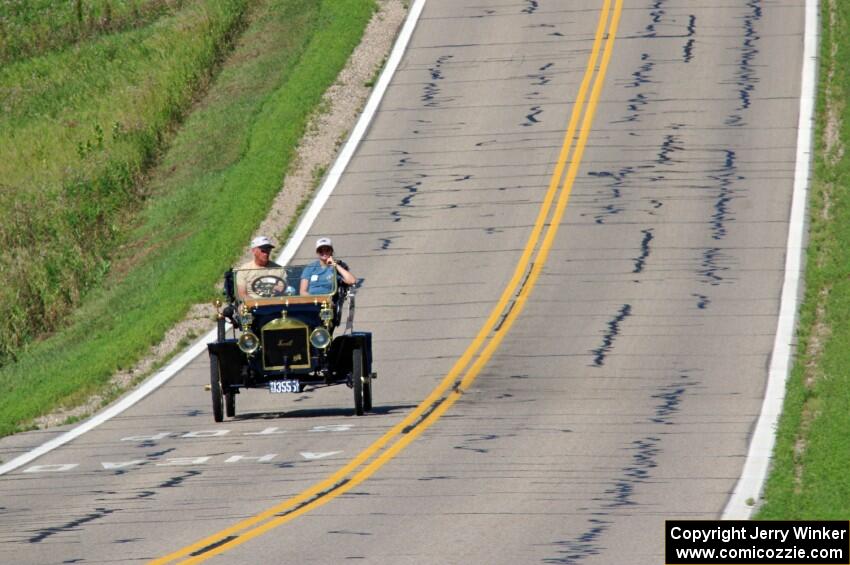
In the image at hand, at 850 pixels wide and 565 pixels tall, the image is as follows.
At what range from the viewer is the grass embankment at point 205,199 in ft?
81.0

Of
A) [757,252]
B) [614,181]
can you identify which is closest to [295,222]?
[614,181]

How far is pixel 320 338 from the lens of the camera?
19.1m

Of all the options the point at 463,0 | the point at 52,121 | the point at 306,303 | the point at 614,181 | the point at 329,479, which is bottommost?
the point at 329,479

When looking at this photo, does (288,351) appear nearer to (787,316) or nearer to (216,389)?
(216,389)

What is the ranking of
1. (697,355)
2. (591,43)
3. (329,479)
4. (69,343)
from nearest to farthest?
(329,479) → (697,355) → (69,343) → (591,43)

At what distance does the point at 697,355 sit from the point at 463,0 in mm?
22467

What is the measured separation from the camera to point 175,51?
41750mm

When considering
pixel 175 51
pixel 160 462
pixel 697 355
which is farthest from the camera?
pixel 175 51

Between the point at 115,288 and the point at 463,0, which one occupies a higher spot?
the point at 463,0

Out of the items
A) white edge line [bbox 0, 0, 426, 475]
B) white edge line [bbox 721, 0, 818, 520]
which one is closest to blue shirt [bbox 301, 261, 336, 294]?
white edge line [bbox 0, 0, 426, 475]

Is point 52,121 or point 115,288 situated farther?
point 52,121

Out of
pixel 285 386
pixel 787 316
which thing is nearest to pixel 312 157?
pixel 787 316

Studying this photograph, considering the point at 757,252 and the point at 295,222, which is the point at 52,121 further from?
the point at 757,252

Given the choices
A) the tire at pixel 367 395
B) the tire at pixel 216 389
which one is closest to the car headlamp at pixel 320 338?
the tire at pixel 367 395
